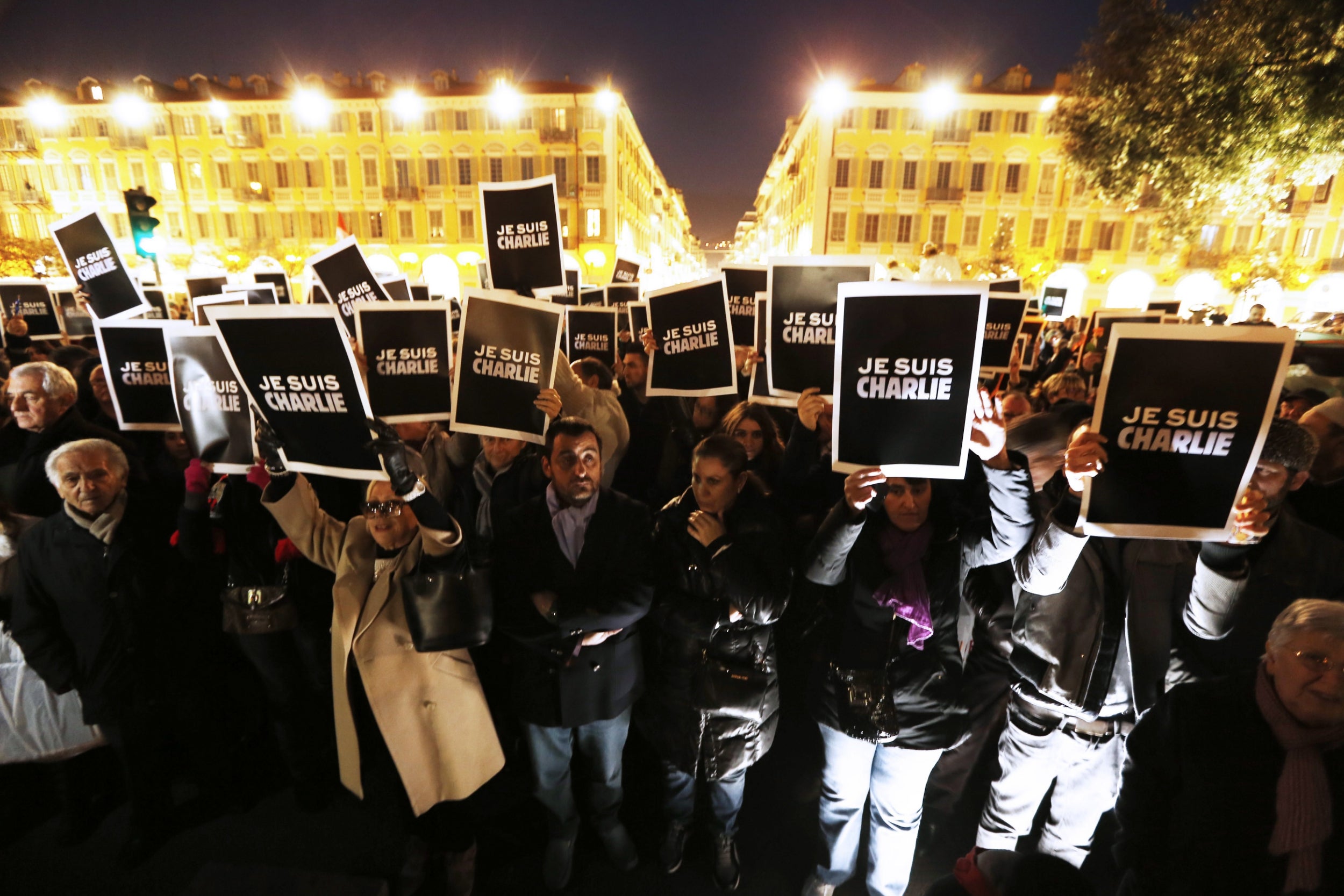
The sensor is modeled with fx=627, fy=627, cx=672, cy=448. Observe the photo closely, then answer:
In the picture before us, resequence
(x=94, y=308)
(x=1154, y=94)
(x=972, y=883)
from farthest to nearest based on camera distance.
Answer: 1. (x=1154, y=94)
2. (x=94, y=308)
3. (x=972, y=883)

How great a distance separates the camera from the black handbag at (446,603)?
236 cm

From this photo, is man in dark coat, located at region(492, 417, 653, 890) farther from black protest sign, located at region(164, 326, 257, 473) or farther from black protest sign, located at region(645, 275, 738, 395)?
black protest sign, located at region(645, 275, 738, 395)

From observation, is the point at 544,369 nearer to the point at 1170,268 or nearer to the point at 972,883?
the point at 972,883

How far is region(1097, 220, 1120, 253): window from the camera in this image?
3484cm

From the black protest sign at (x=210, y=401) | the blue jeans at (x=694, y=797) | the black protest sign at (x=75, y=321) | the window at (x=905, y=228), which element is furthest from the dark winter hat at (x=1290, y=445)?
the window at (x=905, y=228)

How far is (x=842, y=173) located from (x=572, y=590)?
3940cm

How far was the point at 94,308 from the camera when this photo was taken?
4.63m

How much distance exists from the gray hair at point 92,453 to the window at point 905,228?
130ft

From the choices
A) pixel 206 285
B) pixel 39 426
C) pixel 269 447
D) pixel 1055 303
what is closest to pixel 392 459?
pixel 269 447

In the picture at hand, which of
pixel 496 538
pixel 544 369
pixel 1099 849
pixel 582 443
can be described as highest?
pixel 544 369

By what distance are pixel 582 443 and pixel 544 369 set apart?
646 millimetres

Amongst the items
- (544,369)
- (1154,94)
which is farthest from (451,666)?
(1154,94)

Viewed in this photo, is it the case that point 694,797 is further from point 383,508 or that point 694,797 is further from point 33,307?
point 33,307

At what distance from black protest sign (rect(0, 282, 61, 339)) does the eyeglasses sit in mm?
7659
